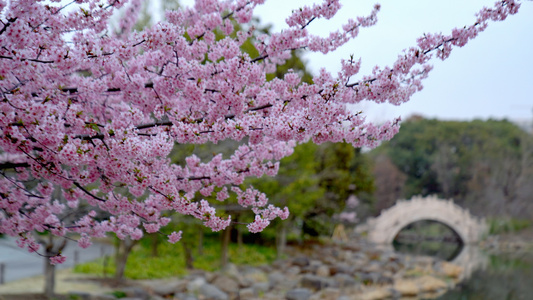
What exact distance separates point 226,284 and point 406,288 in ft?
21.8

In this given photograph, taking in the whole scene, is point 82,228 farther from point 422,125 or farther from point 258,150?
point 422,125

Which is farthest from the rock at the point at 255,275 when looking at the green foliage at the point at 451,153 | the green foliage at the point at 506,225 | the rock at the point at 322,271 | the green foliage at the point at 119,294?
the green foliage at the point at 451,153

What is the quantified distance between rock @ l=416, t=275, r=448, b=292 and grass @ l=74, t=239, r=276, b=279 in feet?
17.9

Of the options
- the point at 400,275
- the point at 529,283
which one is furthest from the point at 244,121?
the point at 529,283

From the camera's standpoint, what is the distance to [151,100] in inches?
138

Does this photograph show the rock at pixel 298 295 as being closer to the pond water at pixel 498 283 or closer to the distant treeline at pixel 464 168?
the pond water at pixel 498 283

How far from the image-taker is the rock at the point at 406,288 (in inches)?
613

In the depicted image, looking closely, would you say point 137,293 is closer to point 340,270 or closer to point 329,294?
point 329,294

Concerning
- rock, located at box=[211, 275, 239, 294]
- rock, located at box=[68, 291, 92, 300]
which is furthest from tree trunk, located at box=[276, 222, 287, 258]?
rock, located at box=[68, 291, 92, 300]

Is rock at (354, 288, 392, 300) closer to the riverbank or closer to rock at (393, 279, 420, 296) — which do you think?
the riverbank

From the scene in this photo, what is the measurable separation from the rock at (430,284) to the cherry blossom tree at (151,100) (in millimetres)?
14499

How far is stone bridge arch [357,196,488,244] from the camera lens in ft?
105

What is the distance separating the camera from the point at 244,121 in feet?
10.0

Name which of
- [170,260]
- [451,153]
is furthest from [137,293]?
[451,153]
